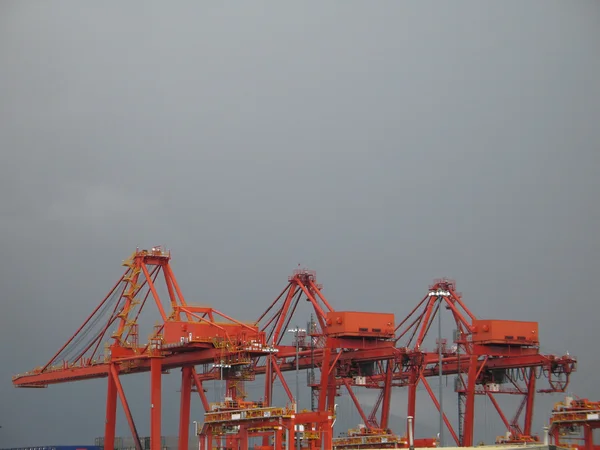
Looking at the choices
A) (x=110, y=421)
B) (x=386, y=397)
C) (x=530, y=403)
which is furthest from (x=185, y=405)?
(x=530, y=403)

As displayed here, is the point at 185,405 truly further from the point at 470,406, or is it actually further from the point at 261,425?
the point at 470,406

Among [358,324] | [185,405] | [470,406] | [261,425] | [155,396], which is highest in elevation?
[358,324]

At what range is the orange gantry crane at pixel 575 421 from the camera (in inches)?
3346

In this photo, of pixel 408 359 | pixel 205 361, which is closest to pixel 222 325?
pixel 205 361

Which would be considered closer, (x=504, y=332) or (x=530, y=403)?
(x=504, y=332)

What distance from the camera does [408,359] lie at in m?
114

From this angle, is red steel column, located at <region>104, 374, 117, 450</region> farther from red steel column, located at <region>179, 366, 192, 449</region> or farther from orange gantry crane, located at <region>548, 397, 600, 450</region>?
orange gantry crane, located at <region>548, 397, 600, 450</region>

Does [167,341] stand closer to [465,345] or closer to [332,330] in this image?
[332,330]

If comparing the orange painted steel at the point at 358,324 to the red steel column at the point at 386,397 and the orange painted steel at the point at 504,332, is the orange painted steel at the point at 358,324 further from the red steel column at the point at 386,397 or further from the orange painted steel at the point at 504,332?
the orange painted steel at the point at 504,332

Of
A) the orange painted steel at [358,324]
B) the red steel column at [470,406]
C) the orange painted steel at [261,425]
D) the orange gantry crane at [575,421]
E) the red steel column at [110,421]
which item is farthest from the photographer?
the red steel column at [470,406]

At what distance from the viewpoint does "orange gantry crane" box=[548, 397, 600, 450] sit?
85.0 metres

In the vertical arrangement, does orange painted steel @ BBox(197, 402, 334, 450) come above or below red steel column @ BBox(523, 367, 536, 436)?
below

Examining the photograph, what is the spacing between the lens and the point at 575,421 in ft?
280

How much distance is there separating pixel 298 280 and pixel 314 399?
12.9m
